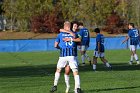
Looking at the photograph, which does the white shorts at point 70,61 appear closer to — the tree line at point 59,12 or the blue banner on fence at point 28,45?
the blue banner on fence at point 28,45

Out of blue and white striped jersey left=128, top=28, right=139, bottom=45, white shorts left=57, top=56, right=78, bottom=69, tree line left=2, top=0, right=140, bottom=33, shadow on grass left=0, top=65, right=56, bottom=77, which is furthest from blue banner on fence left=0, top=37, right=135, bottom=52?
white shorts left=57, top=56, right=78, bottom=69

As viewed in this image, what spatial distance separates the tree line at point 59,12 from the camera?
74812 millimetres

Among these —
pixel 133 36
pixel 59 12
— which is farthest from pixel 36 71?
pixel 59 12

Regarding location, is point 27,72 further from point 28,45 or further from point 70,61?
point 28,45

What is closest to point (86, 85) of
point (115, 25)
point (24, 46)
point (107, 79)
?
point (107, 79)

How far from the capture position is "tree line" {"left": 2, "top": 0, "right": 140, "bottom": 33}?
245 feet

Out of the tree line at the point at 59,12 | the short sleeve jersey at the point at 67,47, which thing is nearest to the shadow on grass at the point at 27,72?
the short sleeve jersey at the point at 67,47

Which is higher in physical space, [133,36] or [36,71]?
[133,36]

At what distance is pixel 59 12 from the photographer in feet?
254

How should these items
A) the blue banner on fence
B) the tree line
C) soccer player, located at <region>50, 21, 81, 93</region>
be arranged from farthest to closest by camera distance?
the tree line
the blue banner on fence
soccer player, located at <region>50, 21, 81, 93</region>

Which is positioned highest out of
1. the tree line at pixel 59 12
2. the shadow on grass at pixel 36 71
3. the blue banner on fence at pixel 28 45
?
the tree line at pixel 59 12

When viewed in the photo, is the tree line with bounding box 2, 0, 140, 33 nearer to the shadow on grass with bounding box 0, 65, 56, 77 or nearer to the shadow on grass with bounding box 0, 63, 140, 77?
the shadow on grass with bounding box 0, 63, 140, 77

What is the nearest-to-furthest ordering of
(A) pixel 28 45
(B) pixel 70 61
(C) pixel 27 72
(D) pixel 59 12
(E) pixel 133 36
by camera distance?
1. (B) pixel 70 61
2. (C) pixel 27 72
3. (E) pixel 133 36
4. (A) pixel 28 45
5. (D) pixel 59 12

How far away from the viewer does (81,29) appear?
88.2 feet
